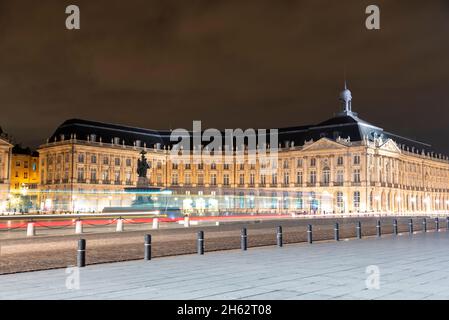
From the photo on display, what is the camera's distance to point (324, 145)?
121 metres

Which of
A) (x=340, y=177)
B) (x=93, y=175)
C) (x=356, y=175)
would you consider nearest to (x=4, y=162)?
(x=93, y=175)

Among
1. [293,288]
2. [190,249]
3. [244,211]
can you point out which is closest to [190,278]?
[293,288]

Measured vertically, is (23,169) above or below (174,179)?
above

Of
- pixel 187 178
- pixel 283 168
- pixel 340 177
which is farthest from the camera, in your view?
pixel 187 178

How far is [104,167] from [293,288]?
117m

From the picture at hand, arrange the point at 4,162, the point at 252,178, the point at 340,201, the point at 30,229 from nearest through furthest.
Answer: the point at 30,229, the point at 4,162, the point at 340,201, the point at 252,178

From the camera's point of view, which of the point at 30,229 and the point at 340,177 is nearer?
the point at 30,229

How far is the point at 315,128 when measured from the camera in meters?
126

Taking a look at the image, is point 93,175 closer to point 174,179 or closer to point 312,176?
point 174,179

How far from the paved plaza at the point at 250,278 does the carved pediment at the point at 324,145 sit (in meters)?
100

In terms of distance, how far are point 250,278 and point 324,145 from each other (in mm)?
109835

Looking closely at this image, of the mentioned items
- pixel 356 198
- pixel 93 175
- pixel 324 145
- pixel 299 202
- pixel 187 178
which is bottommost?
pixel 299 202

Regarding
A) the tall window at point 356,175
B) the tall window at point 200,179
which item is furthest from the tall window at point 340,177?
the tall window at point 200,179

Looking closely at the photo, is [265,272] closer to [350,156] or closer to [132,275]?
[132,275]
